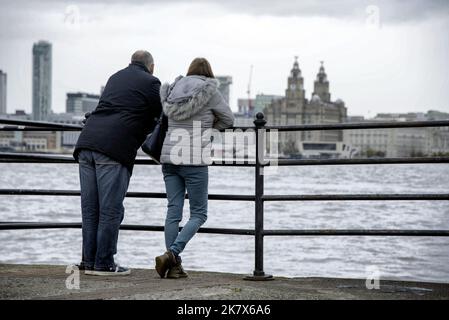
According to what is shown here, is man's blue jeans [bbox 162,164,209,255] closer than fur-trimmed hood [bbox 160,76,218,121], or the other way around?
fur-trimmed hood [bbox 160,76,218,121]

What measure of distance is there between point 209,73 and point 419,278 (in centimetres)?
1012

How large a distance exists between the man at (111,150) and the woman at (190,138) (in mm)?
225

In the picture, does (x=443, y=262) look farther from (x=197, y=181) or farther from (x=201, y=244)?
(x=197, y=181)

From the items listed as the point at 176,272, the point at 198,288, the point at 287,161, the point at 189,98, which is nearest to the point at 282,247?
the point at 287,161

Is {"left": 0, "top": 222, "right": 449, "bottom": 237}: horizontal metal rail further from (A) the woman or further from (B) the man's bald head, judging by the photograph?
(B) the man's bald head

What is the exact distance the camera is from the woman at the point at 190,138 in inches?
245

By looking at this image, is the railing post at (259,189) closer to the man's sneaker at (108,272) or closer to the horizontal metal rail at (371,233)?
Answer: the horizontal metal rail at (371,233)

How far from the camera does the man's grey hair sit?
6547 millimetres

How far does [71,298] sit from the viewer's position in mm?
5180

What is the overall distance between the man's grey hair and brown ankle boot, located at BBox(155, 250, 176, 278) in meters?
1.42

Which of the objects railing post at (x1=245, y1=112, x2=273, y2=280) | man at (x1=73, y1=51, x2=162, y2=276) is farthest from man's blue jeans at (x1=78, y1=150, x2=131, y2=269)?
railing post at (x1=245, y1=112, x2=273, y2=280)

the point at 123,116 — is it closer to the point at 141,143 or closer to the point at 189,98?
the point at 141,143
